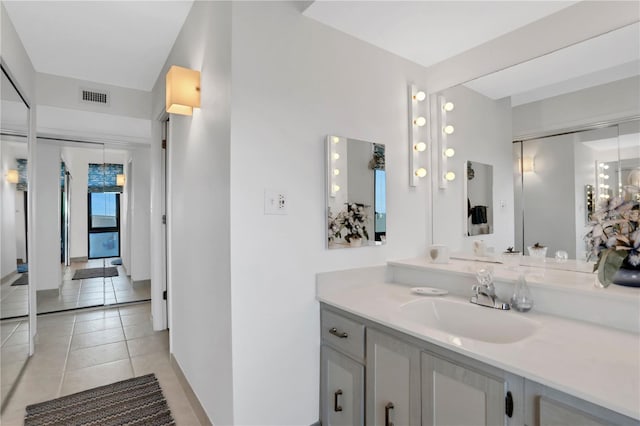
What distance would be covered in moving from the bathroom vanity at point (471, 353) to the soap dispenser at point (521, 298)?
43 millimetres

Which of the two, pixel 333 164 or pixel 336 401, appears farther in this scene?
pixel 333 164

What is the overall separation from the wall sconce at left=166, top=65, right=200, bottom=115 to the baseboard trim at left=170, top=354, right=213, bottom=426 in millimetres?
1801

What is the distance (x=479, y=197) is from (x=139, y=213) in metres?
4.74

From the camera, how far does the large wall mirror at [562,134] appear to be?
1521 mm

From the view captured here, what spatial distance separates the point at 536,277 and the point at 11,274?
334 centimetres

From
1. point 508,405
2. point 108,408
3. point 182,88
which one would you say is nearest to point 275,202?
point 182,88

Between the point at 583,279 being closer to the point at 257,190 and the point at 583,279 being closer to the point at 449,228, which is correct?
the point at 449,228

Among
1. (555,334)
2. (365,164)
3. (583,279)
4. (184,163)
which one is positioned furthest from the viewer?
(184,163)

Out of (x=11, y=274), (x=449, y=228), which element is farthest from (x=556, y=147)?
(x=11, y=274)

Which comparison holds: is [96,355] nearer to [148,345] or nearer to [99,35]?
[148,345]

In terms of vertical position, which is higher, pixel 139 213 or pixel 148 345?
pixel 139 213

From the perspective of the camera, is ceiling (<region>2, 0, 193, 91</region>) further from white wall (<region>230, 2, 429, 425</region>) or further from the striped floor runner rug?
the striped floor runner rug

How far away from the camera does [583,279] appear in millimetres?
1561

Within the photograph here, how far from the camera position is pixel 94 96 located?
10.9ft
